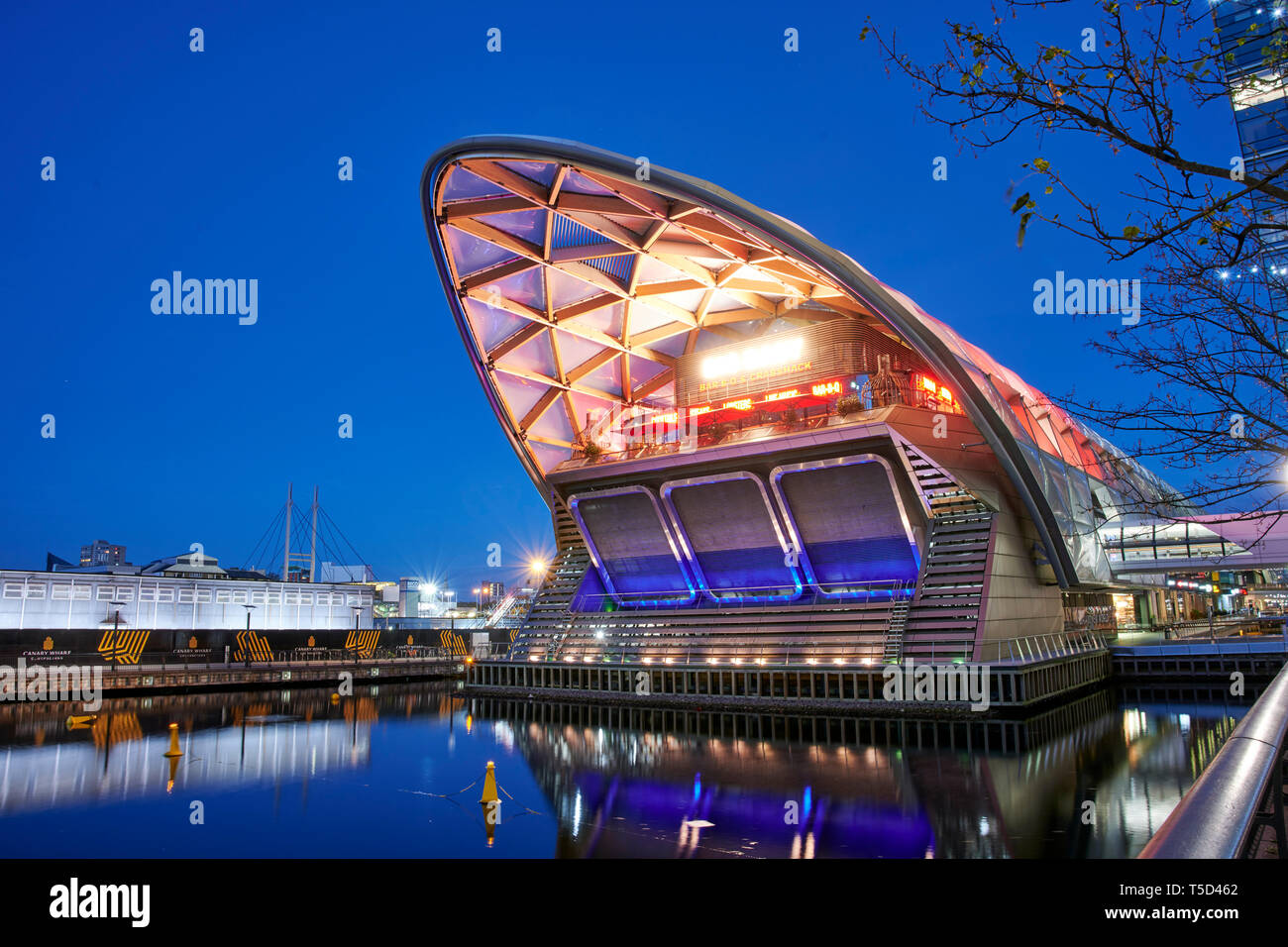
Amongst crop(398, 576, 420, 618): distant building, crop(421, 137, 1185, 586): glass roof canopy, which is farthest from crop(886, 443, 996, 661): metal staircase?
crop(398, 576, 420, 618): distant building

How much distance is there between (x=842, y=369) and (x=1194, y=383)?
31.2 m

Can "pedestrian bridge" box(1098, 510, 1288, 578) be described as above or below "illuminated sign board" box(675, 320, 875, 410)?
below

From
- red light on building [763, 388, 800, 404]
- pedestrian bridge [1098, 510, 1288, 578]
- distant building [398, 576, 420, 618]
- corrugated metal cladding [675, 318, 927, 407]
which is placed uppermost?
corrugated metal cladding [675, 318, 927, 407]

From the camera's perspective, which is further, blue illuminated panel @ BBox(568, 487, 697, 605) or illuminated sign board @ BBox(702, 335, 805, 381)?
blue illuminated panel @ BBox(568, 487, 697, 605)

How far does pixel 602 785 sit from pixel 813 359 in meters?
26.2

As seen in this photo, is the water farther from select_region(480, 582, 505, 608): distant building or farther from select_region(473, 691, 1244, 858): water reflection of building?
select_region(480, 582, 505, 608): distant building

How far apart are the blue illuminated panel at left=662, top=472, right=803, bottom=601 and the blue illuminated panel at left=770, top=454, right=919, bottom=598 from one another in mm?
1007

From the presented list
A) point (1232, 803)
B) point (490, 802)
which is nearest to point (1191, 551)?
point (490, 802)

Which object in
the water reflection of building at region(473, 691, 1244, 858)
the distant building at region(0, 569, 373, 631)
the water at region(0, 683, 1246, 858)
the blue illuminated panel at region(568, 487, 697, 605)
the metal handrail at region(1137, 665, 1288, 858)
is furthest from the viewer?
the distant building at region(0, 569, 373, 631)

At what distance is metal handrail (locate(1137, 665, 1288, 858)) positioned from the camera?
7.16 feet
